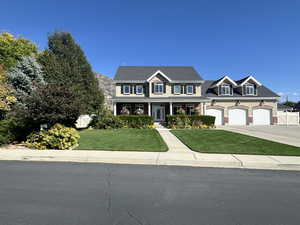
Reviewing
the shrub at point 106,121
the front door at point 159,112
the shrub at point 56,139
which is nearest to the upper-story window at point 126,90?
the front door at point 159,112

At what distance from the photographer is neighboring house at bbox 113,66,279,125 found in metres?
23.5

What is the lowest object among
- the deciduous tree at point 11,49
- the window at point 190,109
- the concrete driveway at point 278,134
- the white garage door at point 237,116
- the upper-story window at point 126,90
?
the concrete driveway at point 278,134

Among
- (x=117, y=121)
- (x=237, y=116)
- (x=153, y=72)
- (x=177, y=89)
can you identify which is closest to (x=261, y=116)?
(x=237, y=116)

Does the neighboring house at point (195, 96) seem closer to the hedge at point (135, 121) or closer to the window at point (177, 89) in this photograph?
the window at point (177, 89)

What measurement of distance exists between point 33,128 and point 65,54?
38.5 feet

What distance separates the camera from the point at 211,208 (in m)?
3.24

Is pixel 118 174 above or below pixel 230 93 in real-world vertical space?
below

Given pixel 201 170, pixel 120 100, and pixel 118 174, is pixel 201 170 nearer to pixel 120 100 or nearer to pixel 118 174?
pixel 118 174

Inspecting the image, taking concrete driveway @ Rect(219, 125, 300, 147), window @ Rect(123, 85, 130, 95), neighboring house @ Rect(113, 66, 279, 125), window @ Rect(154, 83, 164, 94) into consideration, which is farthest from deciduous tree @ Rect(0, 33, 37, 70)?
concrete driveway @ Rect(219, 125, 300, 147)

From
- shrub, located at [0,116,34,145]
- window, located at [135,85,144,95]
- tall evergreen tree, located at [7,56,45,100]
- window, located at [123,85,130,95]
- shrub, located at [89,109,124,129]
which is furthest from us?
window, located at [135,85,144,95]

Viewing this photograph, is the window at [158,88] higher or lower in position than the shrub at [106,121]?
higher

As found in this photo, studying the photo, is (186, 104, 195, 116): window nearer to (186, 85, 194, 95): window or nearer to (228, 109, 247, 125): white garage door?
(186, 85, 194, 95): window

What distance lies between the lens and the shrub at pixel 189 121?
1869 centimetres

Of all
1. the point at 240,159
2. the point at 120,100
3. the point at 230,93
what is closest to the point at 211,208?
the point at 240,159
